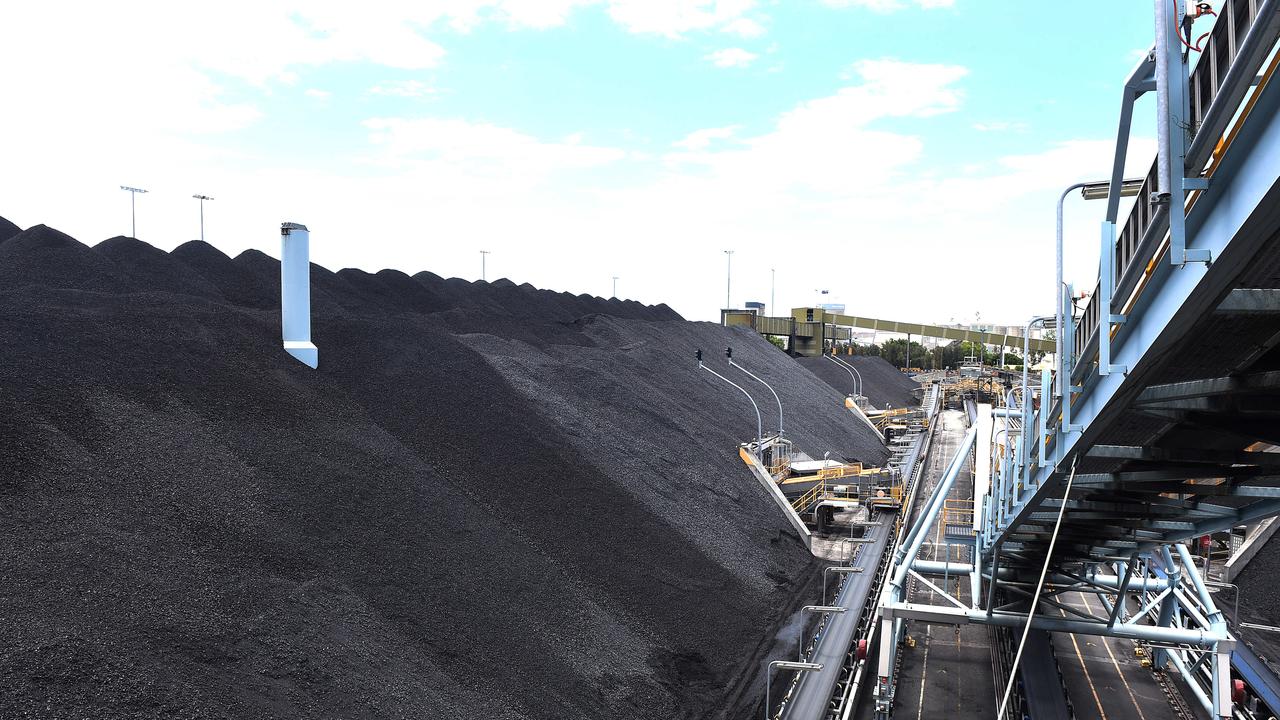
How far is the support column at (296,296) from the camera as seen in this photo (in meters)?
24.2

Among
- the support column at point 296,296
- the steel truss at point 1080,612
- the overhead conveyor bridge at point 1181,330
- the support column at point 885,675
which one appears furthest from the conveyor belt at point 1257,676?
the support column at point 296,296

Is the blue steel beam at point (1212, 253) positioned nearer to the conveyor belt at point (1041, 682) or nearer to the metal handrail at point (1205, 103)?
the metal handrail at point (1205, 103)

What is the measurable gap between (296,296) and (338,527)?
9.76 m

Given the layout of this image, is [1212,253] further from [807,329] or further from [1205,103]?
[807,329]

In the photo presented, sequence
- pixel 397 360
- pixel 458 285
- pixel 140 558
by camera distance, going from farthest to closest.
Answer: pixel 458 285 → pixel 397 360 → pixel 140 558

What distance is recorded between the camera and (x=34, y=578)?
39.9 ft

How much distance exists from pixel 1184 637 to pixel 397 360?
2193 cm

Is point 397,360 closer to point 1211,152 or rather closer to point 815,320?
point 1211,152

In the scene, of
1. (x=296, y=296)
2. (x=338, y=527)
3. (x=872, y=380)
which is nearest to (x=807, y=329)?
(x=872, y=380)

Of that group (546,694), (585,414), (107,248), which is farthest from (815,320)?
(546,694)

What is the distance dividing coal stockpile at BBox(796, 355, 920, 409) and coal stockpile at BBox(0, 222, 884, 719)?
46578mm

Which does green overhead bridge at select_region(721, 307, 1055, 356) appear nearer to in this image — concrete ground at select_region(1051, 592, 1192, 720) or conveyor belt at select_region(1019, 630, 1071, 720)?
concrete ground at select_region(1051, 592, 1192, 720)

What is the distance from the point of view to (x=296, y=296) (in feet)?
80.1

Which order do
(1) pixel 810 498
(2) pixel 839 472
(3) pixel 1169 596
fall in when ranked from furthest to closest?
(2) pixel 839 472, (1) pixel 810 498, (3) pixel 1169 596
